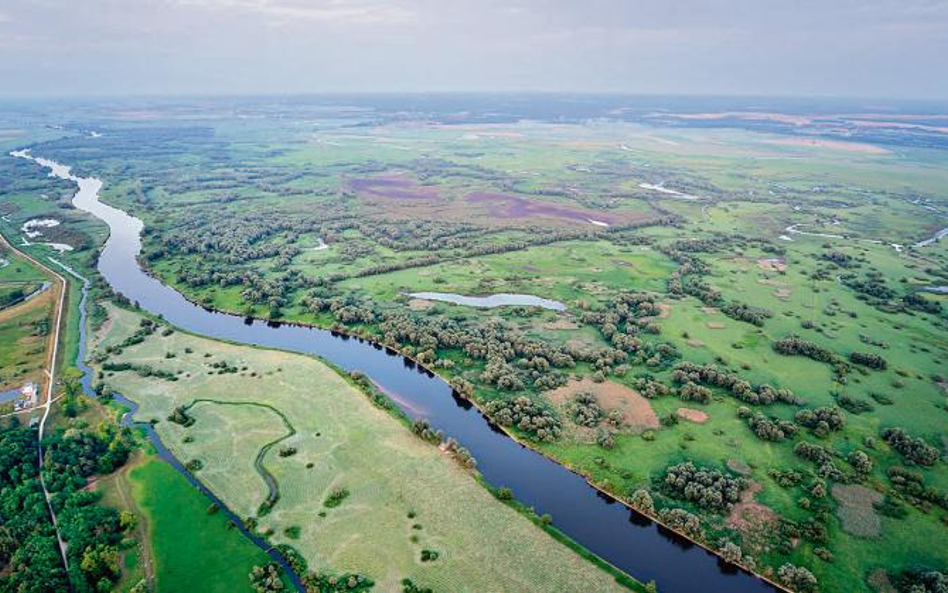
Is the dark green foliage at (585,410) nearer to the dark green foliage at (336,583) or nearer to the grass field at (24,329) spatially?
the dark green foliage at (336,583)

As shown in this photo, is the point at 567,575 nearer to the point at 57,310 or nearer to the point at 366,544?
the point at 366,544

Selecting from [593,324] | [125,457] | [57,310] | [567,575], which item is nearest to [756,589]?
[567,575]

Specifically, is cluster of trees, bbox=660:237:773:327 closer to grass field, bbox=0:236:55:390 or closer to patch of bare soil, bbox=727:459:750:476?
patch of bare soil, bbox=727:459:750:476

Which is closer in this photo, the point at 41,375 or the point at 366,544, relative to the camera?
the point at 366,544

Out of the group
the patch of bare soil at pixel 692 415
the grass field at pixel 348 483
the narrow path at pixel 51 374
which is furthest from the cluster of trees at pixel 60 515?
the patch of bare soil at pixel 692 415

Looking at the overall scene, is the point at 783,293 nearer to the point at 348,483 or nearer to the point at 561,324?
the point at 561,324

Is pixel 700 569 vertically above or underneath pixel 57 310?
underneath
